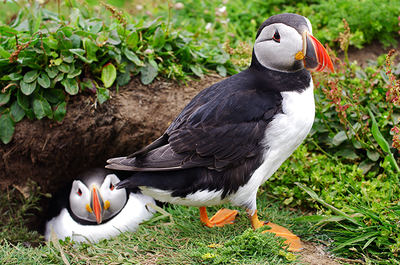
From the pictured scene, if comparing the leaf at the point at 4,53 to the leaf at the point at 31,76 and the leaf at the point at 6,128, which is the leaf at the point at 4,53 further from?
the leaf at the point at 6,128

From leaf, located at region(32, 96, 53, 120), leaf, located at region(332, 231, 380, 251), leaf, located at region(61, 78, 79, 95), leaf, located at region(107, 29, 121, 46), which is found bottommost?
leaf, located at region(332, 231, 380, 251)

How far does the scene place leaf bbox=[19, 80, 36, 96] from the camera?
3.85m

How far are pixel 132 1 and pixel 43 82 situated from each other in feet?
10.7

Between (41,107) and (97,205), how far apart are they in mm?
990

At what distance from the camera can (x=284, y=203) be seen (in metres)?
3.66

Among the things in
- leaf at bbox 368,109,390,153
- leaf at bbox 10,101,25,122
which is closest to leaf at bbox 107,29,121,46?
leaf at bbox 10,101,25,122

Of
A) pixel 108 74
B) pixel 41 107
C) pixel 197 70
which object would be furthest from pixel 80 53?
pixel 197 70

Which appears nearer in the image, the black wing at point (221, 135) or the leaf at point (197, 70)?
the black wing at point (221, 135)

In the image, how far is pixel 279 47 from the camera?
2.84m

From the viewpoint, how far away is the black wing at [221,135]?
2.86m

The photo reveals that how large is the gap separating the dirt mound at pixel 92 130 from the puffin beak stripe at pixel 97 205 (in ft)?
1.22

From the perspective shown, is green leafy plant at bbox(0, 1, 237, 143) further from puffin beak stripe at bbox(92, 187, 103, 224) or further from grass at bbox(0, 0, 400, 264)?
puffin beak stripe at bbox(92, 187, 103, 224)

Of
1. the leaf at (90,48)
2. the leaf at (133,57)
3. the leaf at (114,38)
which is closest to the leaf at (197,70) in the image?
Result: the leaf at (133,57)

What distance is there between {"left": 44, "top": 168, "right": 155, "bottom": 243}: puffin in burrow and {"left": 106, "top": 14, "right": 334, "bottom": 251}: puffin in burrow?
1237 millimetres
